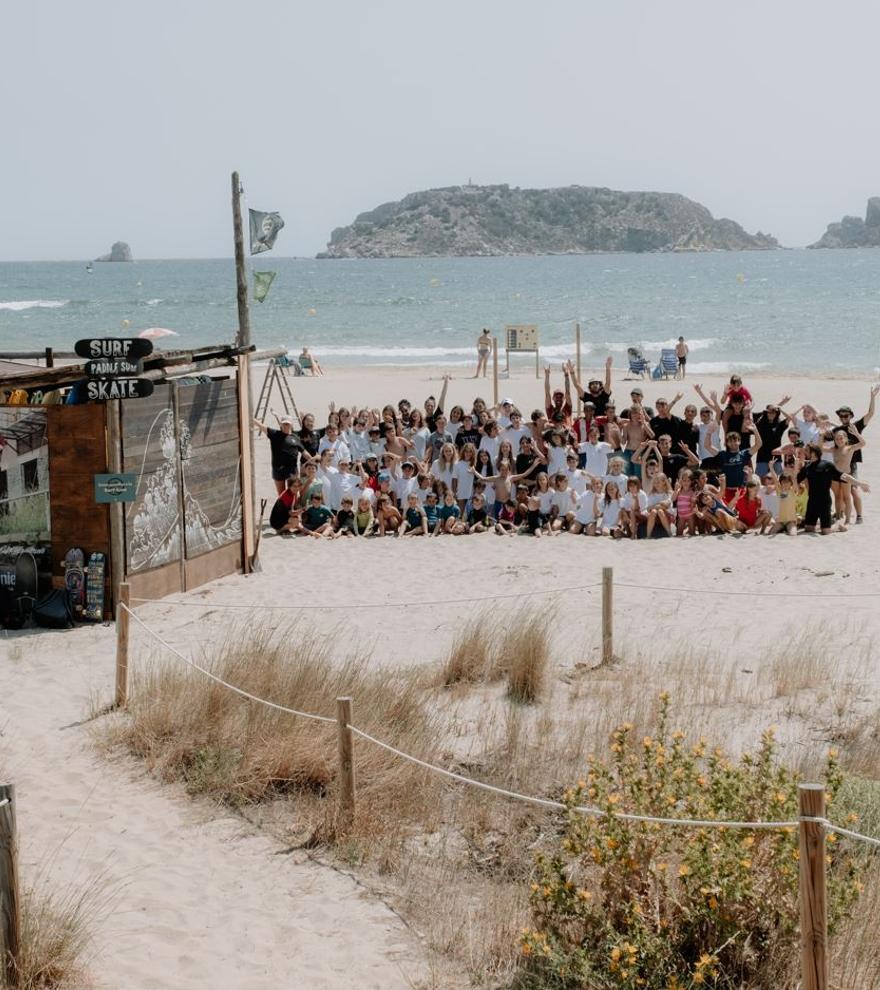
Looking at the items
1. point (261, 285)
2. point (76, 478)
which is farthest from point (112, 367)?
point (261, 285)

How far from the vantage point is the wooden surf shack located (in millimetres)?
11859

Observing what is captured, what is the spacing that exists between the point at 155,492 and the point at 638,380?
2347cm

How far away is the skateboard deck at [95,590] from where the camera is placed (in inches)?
467

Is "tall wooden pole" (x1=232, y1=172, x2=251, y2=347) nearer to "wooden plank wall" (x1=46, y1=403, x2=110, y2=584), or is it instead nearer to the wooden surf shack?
the wooden surf shack

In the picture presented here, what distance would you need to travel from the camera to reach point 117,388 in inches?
454

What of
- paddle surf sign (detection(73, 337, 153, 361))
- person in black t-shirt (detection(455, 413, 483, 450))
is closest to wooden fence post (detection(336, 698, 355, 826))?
paddle surf sign (detection(73, 337, 153, 361))

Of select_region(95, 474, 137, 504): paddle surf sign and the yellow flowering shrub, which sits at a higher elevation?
select_region(95, 474, 137, 504): paddle surf sign

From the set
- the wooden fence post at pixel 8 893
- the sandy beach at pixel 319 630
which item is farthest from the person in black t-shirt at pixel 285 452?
the wooden fence post at pixel 8 893

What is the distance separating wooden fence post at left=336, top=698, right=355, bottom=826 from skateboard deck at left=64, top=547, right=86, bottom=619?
5594 mm

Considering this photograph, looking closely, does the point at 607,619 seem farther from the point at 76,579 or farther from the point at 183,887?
the point at 76,579

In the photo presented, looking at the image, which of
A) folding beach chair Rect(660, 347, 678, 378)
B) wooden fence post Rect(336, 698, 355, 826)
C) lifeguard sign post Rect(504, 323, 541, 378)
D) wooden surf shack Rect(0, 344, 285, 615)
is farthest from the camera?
lifeguard sign post Rect(504, 323, 541, 378)

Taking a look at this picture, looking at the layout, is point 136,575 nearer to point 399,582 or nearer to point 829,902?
point 399,582

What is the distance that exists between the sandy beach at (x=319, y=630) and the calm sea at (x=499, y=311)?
30417 millimetres

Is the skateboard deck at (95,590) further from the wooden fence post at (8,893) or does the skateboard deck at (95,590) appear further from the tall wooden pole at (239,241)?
the wooden fence post at (8,893)
